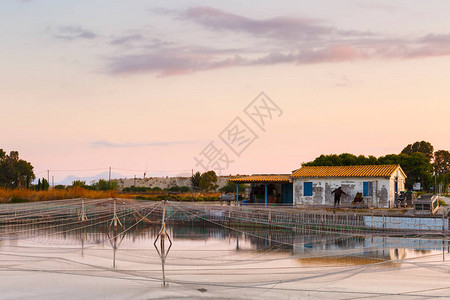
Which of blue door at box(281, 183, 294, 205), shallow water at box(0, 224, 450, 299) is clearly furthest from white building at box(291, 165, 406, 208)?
shallow water at box(0, 224, 450, 299)

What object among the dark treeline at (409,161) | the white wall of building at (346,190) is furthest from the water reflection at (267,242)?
the dark treeline at (409,161)

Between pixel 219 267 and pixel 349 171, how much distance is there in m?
20.5

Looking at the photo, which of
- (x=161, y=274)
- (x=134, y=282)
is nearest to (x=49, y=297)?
(x=134, y=282)

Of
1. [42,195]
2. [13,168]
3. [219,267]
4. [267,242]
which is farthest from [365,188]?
[13,168]

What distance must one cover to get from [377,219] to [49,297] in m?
20.0

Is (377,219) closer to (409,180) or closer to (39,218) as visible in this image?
(39,218)

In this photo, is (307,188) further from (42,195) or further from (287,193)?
(42,195)

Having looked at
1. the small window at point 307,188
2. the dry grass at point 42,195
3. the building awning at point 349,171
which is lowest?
the dry grass at point 42,195

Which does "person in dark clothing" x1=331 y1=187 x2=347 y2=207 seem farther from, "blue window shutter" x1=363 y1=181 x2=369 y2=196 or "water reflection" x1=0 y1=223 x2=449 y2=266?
"water reflection" x1=0 y1=223 x2=449 y2=266

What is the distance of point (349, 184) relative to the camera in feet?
114

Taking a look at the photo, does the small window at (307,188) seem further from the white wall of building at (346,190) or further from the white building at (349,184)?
the white wall of building at (346,190)

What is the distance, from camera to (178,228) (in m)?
33.4

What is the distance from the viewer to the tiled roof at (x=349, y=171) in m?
34.2

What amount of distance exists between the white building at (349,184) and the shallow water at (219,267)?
23.2 feet
